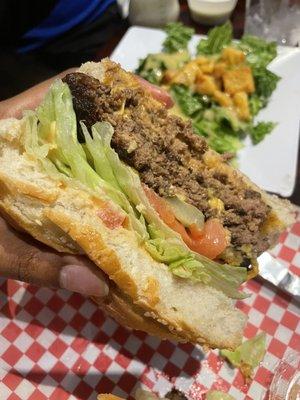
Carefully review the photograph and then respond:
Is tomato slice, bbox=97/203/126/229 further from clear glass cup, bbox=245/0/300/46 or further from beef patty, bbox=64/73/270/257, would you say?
clear glass cup, bbox=245/0/300/46

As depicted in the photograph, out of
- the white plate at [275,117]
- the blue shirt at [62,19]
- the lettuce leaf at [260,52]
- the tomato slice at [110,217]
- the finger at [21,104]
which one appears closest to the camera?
the tomato slice at [110,217]

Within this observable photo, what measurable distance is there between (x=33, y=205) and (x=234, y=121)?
2035 millimetres

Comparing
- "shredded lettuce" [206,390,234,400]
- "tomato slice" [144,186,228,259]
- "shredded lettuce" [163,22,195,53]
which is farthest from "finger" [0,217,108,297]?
"shredded lettuce" [163,22,195,53]

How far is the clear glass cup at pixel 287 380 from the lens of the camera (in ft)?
6.79

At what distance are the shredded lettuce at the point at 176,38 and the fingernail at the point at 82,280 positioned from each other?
7.98ft

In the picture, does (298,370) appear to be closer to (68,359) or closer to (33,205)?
(68,359)

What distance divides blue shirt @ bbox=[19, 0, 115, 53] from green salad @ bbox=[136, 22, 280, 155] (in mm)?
991

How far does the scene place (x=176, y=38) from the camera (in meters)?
3.55

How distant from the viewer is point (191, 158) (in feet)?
6.19

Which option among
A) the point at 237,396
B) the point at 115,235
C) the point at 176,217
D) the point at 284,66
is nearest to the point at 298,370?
the point at 237,396

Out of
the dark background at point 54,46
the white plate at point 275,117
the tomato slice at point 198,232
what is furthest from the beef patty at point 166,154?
the dark background at point 54,46

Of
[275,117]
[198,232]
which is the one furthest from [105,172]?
[275,117]

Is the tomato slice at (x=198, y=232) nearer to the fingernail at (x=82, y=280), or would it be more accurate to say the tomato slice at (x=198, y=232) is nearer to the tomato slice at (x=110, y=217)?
the tomato slice at (x=110, y=217)

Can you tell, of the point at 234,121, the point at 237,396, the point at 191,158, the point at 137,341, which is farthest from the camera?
the point at 234,121
